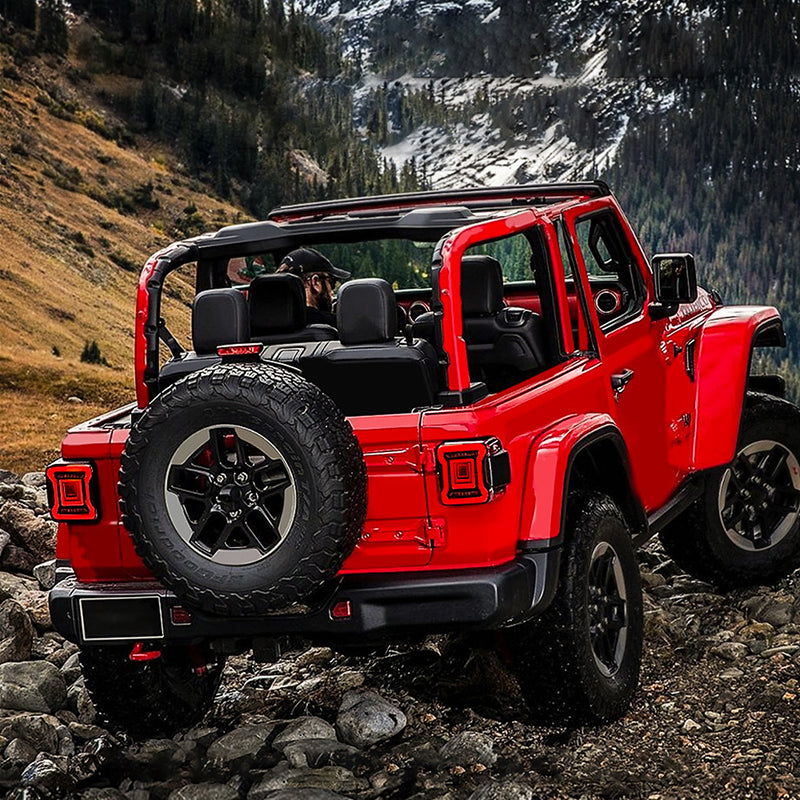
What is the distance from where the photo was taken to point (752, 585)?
6781mm

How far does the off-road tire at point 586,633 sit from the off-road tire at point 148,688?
4.00 ft

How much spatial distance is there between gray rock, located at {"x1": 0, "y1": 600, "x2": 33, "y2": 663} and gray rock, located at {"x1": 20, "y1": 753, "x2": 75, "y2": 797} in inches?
47.1

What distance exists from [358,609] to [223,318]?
1.17 metres

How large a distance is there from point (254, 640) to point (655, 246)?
4374 inches

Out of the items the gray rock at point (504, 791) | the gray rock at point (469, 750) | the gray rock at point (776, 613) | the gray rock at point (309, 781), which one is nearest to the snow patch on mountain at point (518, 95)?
the gray rock at point (776, 613)

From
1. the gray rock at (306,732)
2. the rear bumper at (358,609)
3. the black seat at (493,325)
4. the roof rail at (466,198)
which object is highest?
the roof rail at (466,198)

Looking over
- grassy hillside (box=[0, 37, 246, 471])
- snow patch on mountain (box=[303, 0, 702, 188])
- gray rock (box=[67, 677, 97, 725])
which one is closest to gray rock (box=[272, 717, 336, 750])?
gray rock (box=[67, 677, 97, 725])

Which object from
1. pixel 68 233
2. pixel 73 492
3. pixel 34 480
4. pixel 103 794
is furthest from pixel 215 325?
pixel 68 233

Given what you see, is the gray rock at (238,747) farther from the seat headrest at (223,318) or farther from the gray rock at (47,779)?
the seat headrest at (223,318)

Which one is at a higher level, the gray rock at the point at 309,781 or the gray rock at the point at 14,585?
the gray rock at the point at 14,585

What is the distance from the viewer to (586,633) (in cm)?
466

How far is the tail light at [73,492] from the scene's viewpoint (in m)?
4.46

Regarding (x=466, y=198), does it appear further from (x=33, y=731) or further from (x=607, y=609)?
(x=33, y=731)

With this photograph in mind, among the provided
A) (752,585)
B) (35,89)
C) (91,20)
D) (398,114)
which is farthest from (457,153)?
(752,585)
